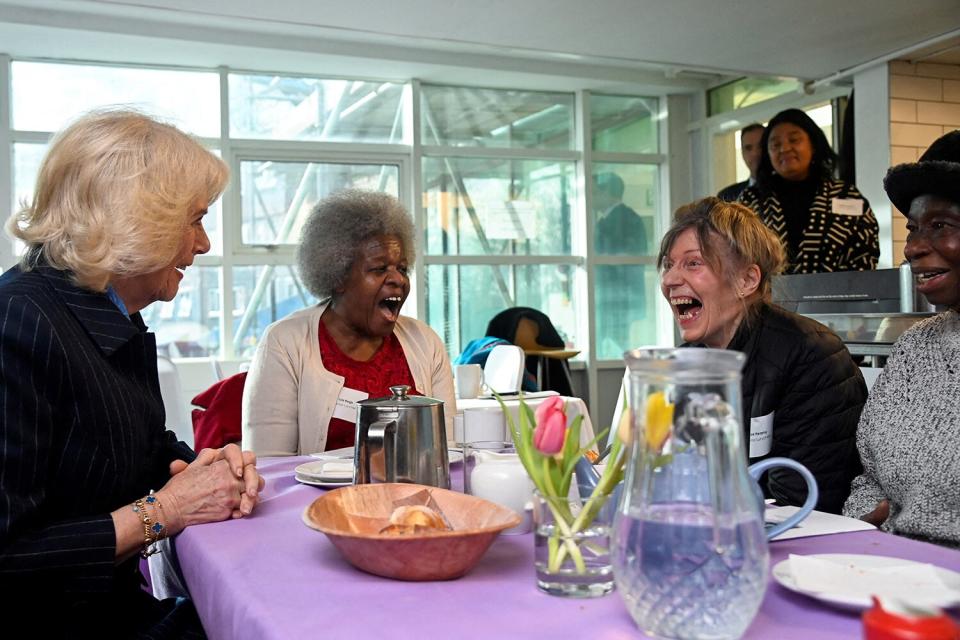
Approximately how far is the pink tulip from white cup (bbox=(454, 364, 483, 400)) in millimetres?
3296

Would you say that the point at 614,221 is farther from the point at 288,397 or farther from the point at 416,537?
the point at 416,537

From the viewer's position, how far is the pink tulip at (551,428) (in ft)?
3.13

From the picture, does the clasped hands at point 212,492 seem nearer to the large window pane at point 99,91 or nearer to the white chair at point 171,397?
the white chair at point 171,397

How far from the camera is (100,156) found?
4.97 feet

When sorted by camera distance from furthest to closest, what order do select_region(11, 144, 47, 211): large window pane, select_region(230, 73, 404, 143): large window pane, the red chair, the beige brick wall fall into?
select_region(230, 73, 404, 143): large window pane
select_region(11, 144, 47, 211): large window pane
the beige brick wall
the red chair

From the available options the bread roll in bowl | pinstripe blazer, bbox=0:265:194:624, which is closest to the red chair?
pinstripe blazer, bbox=0:265:194:624

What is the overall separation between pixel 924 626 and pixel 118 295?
1.49m

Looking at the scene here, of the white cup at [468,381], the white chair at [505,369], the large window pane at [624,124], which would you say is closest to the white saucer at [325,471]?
the white cup at [468,381]

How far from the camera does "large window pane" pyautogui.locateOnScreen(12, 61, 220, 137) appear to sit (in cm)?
604

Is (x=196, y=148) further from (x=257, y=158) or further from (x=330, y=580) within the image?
(x=257, y=158)

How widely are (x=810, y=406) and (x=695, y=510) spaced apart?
3.77ft

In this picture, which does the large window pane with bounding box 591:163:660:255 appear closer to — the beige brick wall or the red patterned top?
the beige brick wall

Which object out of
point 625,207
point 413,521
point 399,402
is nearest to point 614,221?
point 625,207

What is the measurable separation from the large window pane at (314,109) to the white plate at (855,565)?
614 cm
